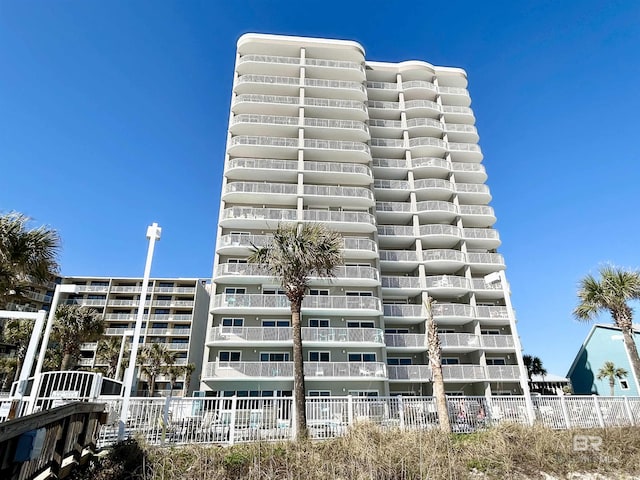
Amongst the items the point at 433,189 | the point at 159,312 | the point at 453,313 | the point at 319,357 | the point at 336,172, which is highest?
the point at 336,172

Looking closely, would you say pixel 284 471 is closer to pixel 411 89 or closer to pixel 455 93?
pixel 411 89

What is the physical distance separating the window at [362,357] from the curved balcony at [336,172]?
14.2 m

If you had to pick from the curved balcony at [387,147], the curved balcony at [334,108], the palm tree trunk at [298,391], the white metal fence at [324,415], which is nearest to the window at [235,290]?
the palm tree trunk at [298,391]

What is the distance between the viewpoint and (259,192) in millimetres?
28797

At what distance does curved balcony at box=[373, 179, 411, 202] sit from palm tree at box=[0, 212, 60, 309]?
998 inches

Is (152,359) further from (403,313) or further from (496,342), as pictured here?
(496,342)

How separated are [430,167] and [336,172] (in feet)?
30.8

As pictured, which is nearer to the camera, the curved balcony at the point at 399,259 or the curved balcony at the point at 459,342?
the curved balcony at the point at 459,342

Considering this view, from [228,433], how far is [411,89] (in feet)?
115

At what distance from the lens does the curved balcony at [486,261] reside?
30.9 m

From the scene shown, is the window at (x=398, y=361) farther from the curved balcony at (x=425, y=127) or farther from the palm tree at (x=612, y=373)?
the curved balcony at (x=425, y=127)

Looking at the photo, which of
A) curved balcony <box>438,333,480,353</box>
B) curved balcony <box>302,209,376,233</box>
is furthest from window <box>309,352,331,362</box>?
curved balcony <box>302,209,376,233</box>

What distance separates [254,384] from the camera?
959 inches

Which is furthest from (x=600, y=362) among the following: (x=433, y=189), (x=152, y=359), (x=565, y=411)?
(x=152, y=359)
